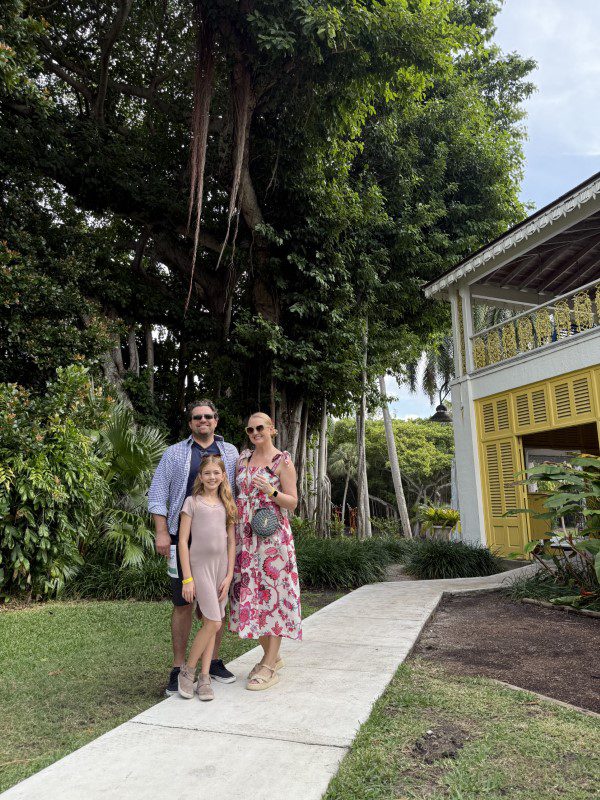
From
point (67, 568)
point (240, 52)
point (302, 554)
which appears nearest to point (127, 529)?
point (67, 568)

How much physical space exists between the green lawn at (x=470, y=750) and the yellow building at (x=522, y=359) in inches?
249

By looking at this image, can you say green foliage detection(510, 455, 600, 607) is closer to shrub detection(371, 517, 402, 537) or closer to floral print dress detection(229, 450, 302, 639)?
floral print dress detection(229, 450, 302, 639)

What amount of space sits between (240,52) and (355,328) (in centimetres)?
530

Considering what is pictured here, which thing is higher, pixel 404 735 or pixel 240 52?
pixel 240 52

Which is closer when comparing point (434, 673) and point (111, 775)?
point (111, 775)

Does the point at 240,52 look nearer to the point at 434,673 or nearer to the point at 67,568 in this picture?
the point at 67,568

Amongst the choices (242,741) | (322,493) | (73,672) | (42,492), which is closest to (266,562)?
(242,741)

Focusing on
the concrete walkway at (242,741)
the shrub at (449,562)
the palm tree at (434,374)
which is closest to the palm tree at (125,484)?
the shrub at (449,562)

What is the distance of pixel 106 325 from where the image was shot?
11.1 meters

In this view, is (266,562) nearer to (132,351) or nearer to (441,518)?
(132,351)

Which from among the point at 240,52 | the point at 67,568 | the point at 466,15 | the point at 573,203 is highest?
the point at 466,15

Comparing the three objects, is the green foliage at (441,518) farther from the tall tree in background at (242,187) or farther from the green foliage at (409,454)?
the green foliage at (409,454)

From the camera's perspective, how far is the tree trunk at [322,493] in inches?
510

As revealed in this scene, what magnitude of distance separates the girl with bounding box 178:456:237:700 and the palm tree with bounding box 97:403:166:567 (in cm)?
490
